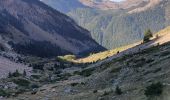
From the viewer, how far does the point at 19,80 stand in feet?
245

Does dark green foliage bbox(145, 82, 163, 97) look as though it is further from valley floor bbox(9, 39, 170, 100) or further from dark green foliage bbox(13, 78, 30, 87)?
dark green foliage bbox(13, 78, 30, 87)

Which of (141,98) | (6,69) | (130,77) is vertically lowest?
(141,98)

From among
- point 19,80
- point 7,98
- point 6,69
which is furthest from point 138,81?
point 6,69

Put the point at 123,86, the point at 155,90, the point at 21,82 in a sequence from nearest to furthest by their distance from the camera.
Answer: the point at 155,90 → the point at 123,86 → the point at 21,82

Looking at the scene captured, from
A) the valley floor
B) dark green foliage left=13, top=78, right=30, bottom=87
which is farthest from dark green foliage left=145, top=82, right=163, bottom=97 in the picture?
dark green foliage left=13, top=78, right=30, bottom=87

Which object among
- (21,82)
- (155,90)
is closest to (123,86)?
(155,90)

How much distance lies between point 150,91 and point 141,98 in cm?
104

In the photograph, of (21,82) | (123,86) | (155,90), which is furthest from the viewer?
(21,82)

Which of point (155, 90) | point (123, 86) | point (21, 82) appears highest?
point (21, 82)

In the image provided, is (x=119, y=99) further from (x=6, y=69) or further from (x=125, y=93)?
(x=6, y=69)

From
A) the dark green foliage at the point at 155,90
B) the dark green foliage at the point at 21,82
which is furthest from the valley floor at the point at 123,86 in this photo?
the dark green foliage at the point at 21,82

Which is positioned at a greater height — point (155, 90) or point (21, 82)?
point (21, 82)

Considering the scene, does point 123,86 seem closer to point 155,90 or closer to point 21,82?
point 155,90

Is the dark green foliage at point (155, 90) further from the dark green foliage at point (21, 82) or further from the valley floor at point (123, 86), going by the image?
the dark green foliage at point (21, 82)
